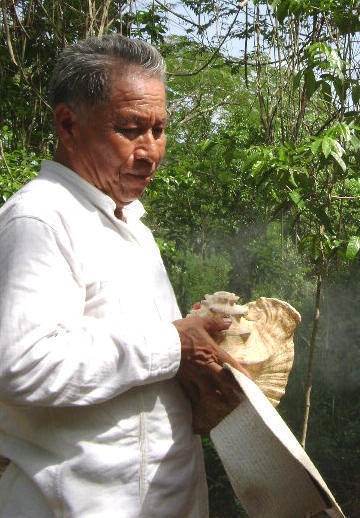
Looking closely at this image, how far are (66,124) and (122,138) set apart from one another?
15cm

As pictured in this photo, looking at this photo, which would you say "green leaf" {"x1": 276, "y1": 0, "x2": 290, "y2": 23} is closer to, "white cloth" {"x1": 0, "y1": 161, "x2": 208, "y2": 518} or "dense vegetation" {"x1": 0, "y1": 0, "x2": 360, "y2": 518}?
"dense vegetation" {"x1": 0, "y1": 0, "x2": 360, "y2": 518}

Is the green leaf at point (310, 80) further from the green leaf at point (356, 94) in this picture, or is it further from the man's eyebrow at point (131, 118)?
the man's eyebrow at point (131, 118)

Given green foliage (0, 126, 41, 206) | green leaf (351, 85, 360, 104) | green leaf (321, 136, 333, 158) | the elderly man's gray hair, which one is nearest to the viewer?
the elderly man's gray hair

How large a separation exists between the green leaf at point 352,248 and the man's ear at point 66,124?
1.44 m

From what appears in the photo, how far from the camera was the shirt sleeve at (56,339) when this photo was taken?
1.13m

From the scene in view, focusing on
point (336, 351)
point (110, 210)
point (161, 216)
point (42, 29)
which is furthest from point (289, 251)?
point (110, 210)

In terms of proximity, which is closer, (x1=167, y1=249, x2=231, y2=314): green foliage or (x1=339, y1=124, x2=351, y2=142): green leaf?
(x1=339, y1=124, x2=351, y2=142): green leaf

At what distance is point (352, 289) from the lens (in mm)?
5371

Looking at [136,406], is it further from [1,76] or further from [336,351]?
[1,76]

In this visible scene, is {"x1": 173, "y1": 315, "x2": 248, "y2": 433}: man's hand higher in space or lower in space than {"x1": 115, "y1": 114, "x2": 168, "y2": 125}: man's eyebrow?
lower

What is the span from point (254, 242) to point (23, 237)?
5242 mm

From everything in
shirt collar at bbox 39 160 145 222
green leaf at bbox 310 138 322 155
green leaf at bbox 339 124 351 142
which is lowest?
shirt collar at bbox 39 160 145 222

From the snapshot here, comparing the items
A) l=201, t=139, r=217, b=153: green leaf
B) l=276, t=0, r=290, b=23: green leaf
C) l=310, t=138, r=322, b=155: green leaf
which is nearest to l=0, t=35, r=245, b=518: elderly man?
l=310, t=138, r=322, b=155: green leaf

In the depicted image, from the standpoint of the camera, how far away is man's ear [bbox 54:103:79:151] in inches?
57.6
